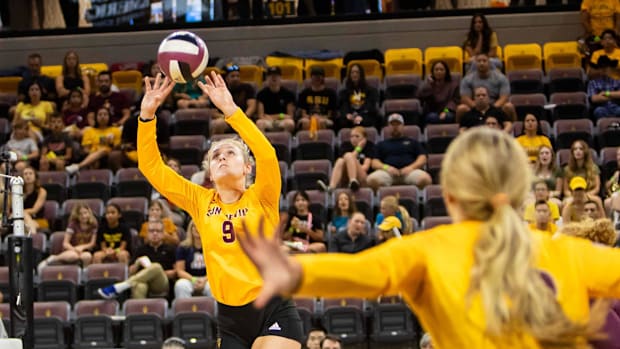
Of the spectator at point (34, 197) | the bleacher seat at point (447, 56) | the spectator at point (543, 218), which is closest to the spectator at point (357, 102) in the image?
the bleacher seat at point (447, 56)

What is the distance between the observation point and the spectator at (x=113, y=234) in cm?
1225

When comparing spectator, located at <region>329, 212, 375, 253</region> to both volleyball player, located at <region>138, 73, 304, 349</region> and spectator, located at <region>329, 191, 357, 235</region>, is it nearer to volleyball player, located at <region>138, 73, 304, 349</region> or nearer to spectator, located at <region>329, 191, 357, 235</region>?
spectator, located at <region>329, 191, 357, 235</region>

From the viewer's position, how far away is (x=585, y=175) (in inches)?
477

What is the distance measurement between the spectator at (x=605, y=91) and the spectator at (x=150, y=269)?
5.84 metres

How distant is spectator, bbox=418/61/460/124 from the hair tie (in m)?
11.8

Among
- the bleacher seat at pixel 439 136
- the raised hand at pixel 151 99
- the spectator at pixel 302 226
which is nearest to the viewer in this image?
the raised hand at pixel 151 99

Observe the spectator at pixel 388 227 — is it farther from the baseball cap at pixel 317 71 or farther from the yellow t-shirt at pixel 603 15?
the yellow t-shirt at pixel 603 15

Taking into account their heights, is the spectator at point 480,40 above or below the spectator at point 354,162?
above

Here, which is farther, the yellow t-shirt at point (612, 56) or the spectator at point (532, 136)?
the yellow t-shirt at point (612, 56)

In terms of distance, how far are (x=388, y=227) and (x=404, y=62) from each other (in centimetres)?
570

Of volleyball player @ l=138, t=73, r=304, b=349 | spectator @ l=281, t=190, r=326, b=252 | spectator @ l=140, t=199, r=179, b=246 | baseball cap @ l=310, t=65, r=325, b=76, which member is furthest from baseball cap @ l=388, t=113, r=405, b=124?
volleyball player @ l=138, t=73, r=304, b=349

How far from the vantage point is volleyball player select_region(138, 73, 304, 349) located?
5812 millimetres

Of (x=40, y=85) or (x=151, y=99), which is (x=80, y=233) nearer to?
(x=40, y=85)

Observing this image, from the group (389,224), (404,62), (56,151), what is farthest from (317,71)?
(389,224)
